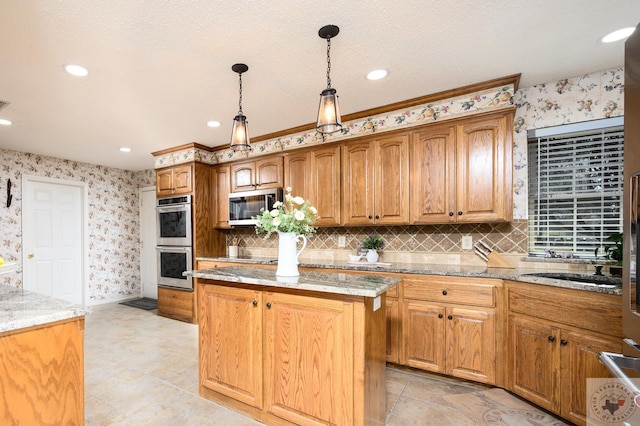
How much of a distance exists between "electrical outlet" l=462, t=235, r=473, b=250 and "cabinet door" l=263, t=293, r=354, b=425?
1.75 m

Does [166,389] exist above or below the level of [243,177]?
below

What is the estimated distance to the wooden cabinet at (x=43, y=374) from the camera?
49.2 inches

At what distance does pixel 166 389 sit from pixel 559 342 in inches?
111

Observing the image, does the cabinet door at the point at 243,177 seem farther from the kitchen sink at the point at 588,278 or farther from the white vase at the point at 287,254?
the kitchen sink at the point at 588,278

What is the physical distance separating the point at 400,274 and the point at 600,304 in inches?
50.7

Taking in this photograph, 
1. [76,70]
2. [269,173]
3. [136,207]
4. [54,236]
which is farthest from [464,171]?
[54,236]

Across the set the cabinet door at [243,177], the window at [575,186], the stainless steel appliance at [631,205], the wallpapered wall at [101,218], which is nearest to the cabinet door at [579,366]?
the stainless steel appliance at [631,205]

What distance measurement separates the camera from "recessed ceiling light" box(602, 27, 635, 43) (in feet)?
6.15

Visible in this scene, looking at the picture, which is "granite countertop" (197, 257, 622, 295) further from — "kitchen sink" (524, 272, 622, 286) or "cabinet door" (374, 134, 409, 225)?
"cabinet door" (374, 134, 409, 225)

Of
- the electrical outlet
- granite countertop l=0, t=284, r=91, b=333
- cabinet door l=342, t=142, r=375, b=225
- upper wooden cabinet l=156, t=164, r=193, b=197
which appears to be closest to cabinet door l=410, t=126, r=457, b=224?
the electrical outlet

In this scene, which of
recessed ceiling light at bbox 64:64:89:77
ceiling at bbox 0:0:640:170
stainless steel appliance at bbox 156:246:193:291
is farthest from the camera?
stainless steel appliance at bbox 156:246:193:291

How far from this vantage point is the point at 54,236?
189 inches

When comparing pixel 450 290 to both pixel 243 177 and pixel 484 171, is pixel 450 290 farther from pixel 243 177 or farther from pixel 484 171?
pixel 243 177

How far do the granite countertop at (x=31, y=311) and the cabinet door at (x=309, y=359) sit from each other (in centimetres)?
97
